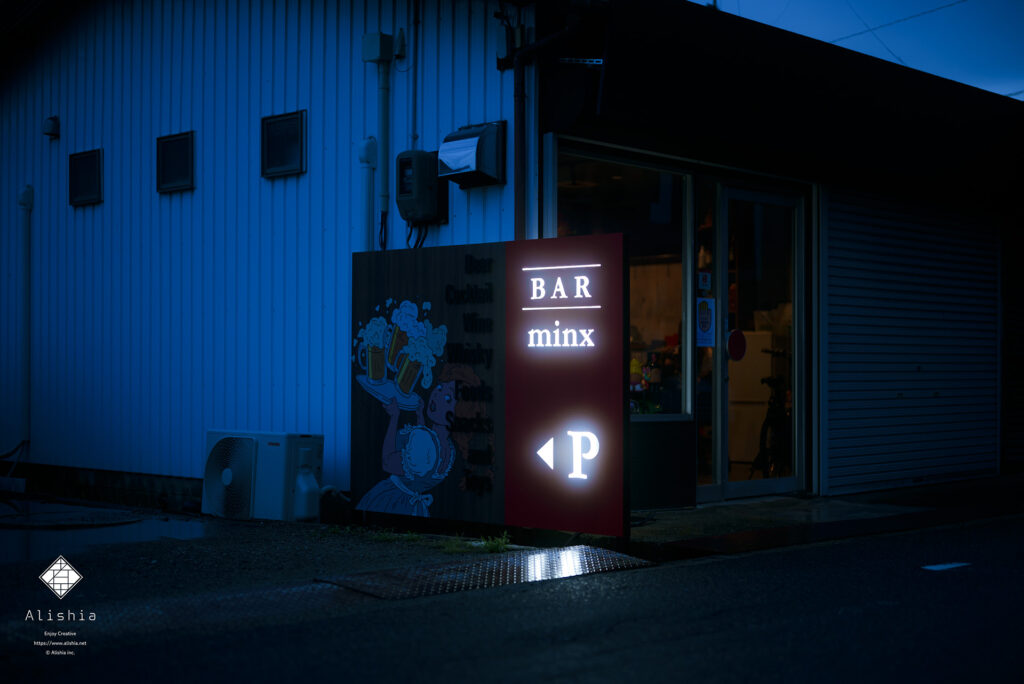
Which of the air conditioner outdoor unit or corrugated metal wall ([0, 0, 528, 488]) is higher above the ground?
corrugated metal wall ([0, 0, 528, 488])

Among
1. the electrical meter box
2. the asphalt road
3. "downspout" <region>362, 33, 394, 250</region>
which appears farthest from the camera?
"downspout" <region>362, 33, 394, 250</region>

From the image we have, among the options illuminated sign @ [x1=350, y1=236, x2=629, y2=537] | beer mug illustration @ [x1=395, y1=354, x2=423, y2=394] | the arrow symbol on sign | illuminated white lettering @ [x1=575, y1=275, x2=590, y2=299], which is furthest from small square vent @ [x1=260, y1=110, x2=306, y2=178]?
the arrow symbol on sign

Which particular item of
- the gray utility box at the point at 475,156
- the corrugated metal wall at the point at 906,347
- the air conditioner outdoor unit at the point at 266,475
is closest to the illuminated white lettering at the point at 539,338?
the gray utility box at the point at 475,156

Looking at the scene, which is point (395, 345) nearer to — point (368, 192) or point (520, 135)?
point (368, 192)

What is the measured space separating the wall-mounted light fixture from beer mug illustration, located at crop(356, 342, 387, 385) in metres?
6.22

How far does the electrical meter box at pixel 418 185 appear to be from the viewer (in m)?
9.28

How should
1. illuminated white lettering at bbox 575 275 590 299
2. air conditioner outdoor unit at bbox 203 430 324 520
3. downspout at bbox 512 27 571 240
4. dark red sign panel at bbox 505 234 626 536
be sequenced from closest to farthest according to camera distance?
dark red sign panel at bbox 505 234 626 536
illuminated white lettering at bbox 575 275 590 299
downspout at bbox 512 27 571 240
air conditioner outdoor unit at bbox 203 430 324 520

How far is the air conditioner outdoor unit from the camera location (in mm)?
9562

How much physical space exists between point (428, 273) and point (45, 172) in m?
6.83

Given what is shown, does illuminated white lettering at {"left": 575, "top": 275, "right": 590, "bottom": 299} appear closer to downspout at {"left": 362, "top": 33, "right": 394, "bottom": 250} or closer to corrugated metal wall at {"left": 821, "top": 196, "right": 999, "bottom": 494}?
downspout at {"left": 362, "top": 33, "right": 394, "bottom": 250}

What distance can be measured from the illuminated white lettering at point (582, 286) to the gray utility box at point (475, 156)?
143cm

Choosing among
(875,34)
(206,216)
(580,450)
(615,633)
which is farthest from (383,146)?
(875,34)

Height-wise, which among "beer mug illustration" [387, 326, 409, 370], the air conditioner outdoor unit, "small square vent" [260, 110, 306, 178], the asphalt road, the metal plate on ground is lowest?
the metal plate on ground

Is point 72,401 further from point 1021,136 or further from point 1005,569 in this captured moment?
point 1021,136
